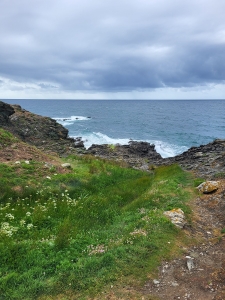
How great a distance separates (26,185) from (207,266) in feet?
37.7

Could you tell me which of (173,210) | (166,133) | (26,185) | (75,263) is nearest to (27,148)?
(26,185)

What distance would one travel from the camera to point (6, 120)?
37500 millimetres

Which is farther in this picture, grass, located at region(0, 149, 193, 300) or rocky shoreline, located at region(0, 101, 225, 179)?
rocky shoreline, located at region(0, 101, 225, 179)

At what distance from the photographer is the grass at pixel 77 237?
26.2ft

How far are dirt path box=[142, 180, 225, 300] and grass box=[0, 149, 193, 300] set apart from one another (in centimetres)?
50

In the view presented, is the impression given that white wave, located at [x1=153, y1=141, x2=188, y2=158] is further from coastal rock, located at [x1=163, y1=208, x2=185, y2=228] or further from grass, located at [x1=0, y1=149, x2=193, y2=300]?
coastal rock, located at [x1=163, y1=208, x2=185, y2=228]

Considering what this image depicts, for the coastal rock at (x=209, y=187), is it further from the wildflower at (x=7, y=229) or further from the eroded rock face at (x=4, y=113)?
the eroded rock face at (x=4, y=113)

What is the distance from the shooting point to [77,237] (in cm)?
1043

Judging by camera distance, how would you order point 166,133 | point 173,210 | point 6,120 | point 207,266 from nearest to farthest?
point 207,266 < point 173,210 < point 6,120 < point 166,133

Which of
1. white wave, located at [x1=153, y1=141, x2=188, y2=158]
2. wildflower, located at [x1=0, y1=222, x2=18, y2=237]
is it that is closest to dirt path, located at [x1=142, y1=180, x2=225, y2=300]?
wildflower, located at [x1=0, y1=222, x2=18, y2=237]

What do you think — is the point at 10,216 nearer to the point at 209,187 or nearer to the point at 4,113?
the point at 209,187

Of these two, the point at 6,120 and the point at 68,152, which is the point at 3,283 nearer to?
the point at 68,152

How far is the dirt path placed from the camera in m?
7.81

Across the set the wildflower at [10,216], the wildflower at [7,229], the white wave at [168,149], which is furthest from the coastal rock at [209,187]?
the white wave at [168,149]
